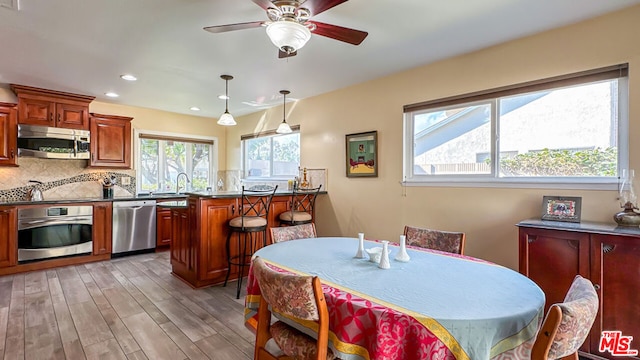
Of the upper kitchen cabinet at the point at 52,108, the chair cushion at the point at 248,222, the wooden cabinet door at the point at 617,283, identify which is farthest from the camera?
the upper kitchen cabinet at the point at 52,108

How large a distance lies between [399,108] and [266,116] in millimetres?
2712

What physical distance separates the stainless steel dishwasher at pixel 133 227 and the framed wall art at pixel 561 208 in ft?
16.7

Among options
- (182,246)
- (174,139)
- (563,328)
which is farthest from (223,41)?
(174,139)

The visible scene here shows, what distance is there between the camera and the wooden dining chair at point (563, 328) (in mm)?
958

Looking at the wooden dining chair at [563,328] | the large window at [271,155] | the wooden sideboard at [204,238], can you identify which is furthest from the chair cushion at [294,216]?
the wooden dining chair at [563,328]

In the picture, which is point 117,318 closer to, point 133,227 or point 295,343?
point 295,343

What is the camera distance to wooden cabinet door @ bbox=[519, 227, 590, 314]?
6.73 feet

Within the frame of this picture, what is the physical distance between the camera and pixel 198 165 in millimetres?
6203

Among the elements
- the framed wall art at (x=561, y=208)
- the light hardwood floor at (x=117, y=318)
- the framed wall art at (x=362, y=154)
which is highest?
the framed wall art at (x=362, y=154)

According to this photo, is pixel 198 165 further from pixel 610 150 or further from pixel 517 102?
pixel 610 150

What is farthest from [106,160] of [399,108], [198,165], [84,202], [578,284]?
[578,284]

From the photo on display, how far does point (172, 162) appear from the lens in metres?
5.83

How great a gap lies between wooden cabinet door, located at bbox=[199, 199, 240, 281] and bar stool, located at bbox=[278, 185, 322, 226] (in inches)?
24.7

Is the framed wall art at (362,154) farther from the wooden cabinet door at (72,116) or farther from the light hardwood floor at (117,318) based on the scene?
the wooden cabinet door at (72,116)
